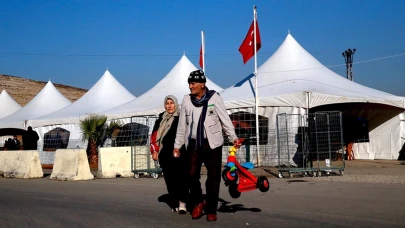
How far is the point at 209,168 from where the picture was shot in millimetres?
6461

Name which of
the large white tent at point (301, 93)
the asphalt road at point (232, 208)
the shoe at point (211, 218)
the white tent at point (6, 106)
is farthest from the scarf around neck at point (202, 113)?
the white tent at point (6, 106)

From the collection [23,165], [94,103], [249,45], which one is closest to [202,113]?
[23,165]

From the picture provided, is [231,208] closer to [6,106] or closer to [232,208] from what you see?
[232,208]

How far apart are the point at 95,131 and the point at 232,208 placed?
14990 mm

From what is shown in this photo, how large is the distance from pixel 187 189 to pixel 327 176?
7301mm

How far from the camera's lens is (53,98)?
33.6 metres

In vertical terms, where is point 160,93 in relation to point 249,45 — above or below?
below

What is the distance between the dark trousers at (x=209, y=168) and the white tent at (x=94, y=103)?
19.4m

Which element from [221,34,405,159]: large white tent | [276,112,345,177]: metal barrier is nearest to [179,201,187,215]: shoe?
[276,112,345,177]: metal barrier

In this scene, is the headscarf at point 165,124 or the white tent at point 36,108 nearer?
the headscarf at point 165,124

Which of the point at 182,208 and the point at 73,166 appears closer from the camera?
the point at 182,208

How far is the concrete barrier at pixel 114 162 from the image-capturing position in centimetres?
1516

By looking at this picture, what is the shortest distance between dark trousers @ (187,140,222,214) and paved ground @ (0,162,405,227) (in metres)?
0.24

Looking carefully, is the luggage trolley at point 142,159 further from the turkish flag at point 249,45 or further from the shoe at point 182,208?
the shoe at point 182,208
